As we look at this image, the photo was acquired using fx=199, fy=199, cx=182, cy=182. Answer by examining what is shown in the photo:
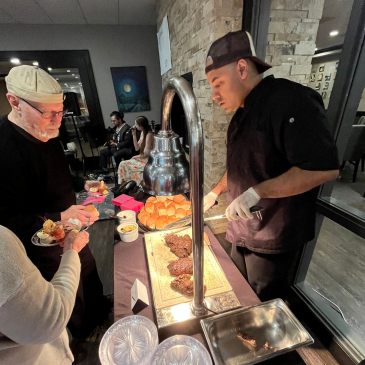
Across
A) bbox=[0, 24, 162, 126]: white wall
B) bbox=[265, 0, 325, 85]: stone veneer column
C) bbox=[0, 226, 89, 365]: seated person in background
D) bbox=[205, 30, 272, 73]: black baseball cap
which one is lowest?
bbox=[0, 226, 89, 365]: seated person in background

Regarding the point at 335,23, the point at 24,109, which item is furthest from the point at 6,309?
the point at 335,23

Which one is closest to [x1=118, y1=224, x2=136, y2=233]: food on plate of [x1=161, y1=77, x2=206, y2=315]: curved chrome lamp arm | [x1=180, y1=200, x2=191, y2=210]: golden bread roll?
[x1=180, y1=200, x2=191, y2=210]: golden bread roll

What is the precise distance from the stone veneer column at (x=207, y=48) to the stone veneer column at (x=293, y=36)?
36cm

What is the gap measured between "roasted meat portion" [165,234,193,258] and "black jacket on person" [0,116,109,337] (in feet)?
2.48

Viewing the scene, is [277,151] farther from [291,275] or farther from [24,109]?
[24,109]

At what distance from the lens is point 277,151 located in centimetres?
108

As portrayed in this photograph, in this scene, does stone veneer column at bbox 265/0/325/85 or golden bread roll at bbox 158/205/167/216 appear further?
stone veneer column at bbox 265/0/325/85

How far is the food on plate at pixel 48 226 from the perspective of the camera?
1.17m

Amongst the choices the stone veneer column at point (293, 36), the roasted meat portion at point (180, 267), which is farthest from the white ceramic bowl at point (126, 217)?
the stone veneer column at point (293, 36)

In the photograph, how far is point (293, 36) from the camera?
75.4 inches

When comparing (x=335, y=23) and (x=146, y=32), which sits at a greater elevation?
(x=146, y=32)

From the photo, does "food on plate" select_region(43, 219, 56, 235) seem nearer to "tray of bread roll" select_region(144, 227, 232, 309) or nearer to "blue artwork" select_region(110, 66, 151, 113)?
"tray of bread roll" select_region(144, 227, 232, 309)

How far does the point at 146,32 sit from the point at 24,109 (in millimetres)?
5328

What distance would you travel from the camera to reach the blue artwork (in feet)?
17.7
